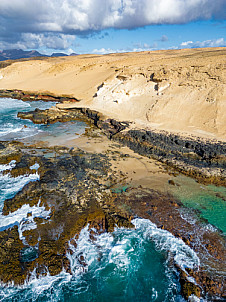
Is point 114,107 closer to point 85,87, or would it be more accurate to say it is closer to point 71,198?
point 85,87

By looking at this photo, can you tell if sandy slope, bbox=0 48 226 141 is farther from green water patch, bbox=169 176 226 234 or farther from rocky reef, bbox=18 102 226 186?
green water patch, bbox=169 176 226 234

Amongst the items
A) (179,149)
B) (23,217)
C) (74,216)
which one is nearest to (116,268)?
(74,216)

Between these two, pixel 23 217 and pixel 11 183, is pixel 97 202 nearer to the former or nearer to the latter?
pixel 23 217

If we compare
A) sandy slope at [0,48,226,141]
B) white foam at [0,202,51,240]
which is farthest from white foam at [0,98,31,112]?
white foam at [0,202,51,240]

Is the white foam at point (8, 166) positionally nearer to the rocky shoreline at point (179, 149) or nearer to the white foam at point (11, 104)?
the rocky shoreline at point (179, 149)

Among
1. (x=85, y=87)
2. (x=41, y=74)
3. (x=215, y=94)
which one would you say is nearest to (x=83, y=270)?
(x=215, y=94)

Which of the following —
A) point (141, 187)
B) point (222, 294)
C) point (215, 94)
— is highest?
point (215, 94)
